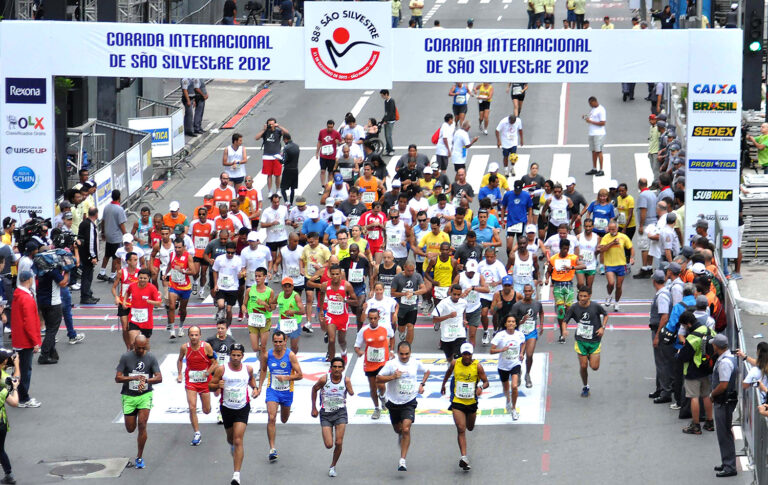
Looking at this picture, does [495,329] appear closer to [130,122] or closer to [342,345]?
[342,345]

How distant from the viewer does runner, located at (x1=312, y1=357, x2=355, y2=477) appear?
1736 cm

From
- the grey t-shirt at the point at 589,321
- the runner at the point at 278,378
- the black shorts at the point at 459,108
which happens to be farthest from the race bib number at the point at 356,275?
the black shorts at the point at 459,108

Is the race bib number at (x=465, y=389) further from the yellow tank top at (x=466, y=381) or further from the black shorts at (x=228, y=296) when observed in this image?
the black shorts at (x=228, y=296)

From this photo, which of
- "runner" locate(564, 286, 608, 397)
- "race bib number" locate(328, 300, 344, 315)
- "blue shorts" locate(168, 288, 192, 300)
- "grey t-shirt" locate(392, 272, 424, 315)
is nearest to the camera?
"runner" locate(564, 286, 608, 397)

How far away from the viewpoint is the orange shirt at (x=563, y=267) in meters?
22.3

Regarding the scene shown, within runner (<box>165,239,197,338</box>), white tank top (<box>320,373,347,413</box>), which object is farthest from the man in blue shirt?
white tank top (<box>320,373,347,413</box>)

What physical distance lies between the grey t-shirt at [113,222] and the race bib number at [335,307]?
5.96 metres

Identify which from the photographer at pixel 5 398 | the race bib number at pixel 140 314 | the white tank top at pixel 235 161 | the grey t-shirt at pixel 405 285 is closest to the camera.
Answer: the photographer at pixel 5 398

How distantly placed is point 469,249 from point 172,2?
25.5 meters

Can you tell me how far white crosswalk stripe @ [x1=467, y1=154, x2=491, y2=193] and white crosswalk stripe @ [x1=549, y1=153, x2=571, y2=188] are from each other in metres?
1.70

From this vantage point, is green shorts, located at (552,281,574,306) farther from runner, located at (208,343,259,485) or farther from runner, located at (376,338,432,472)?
runner, located at (208,343,259,485)

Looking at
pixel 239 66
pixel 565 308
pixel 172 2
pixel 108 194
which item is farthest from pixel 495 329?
pixel 172 2

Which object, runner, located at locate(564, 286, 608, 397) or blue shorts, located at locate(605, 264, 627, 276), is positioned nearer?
runner, located at locate(564, 286, 608, 397)

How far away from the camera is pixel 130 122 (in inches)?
1335
